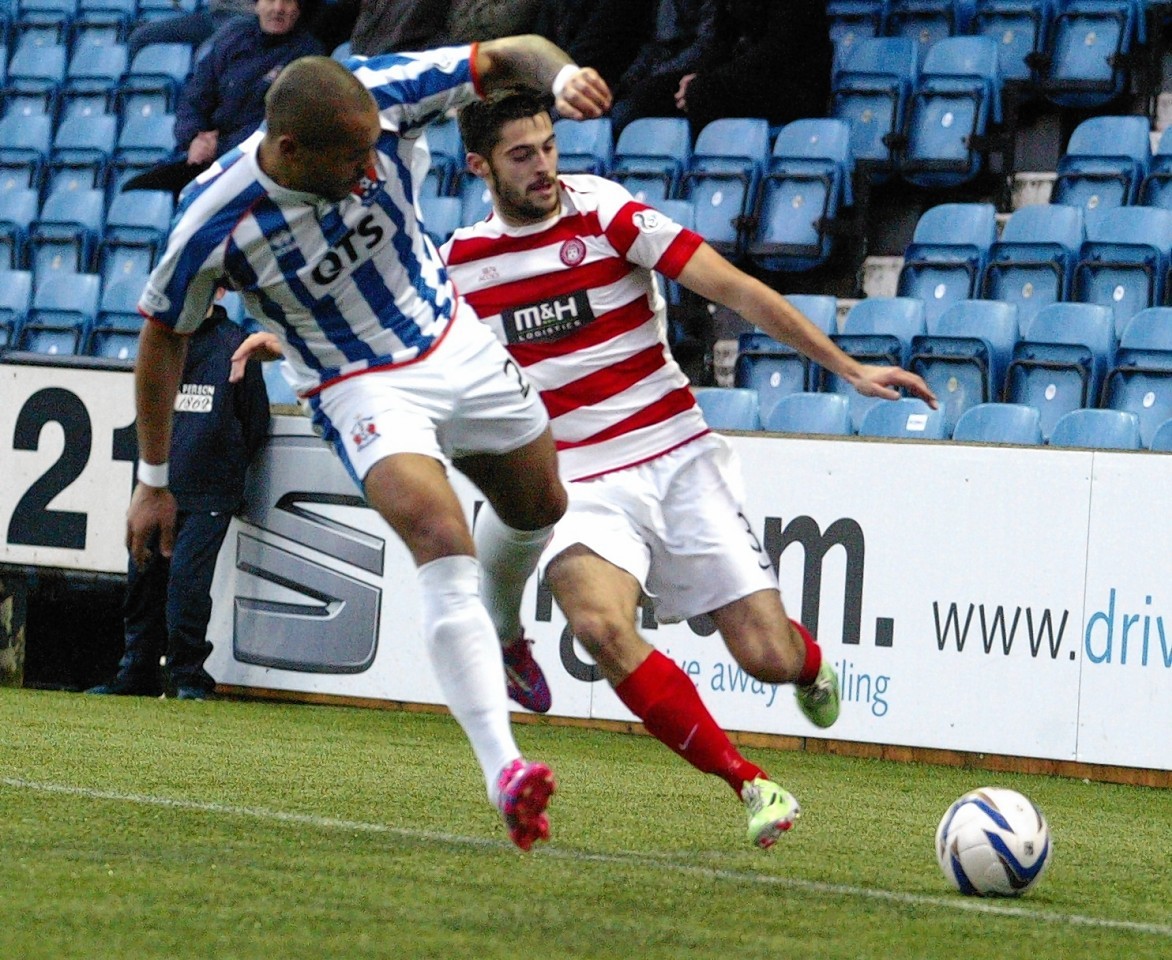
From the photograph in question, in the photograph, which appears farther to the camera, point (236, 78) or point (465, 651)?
point (236, 78)

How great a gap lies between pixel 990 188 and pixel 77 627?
5.56m

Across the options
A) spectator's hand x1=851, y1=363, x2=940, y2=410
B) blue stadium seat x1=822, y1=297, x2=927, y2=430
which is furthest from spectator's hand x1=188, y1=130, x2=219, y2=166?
spectator's hand x1=851, y1=363, x2=940, y2=410

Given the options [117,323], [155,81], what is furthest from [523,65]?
[155,81]

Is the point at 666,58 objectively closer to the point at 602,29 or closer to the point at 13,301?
the point at 602,29

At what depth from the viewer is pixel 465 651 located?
166 inches

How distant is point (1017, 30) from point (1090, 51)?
22.9 inches

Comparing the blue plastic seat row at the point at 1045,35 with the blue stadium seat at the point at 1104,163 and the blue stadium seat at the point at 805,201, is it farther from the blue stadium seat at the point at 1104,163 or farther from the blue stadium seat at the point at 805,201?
the blue stadium seat at the point at 805,201

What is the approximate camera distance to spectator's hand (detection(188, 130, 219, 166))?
41.3ft

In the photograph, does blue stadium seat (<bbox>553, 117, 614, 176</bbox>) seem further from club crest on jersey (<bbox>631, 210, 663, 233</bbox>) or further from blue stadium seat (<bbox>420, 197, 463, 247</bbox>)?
club crest on jersey (<bbox>631, 210, 663, 233</bbox>)

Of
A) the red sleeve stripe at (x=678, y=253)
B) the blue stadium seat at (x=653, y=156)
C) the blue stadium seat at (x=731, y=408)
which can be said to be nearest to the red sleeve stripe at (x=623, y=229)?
the red sleeve stripe at (x=678, y=253)

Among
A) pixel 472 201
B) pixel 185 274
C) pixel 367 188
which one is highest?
pixel 472 201

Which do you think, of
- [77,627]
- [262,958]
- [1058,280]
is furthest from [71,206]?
[262,958]

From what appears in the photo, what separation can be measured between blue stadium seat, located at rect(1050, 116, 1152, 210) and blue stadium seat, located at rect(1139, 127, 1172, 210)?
64 millimetres

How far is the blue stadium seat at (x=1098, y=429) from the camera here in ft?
26.2
